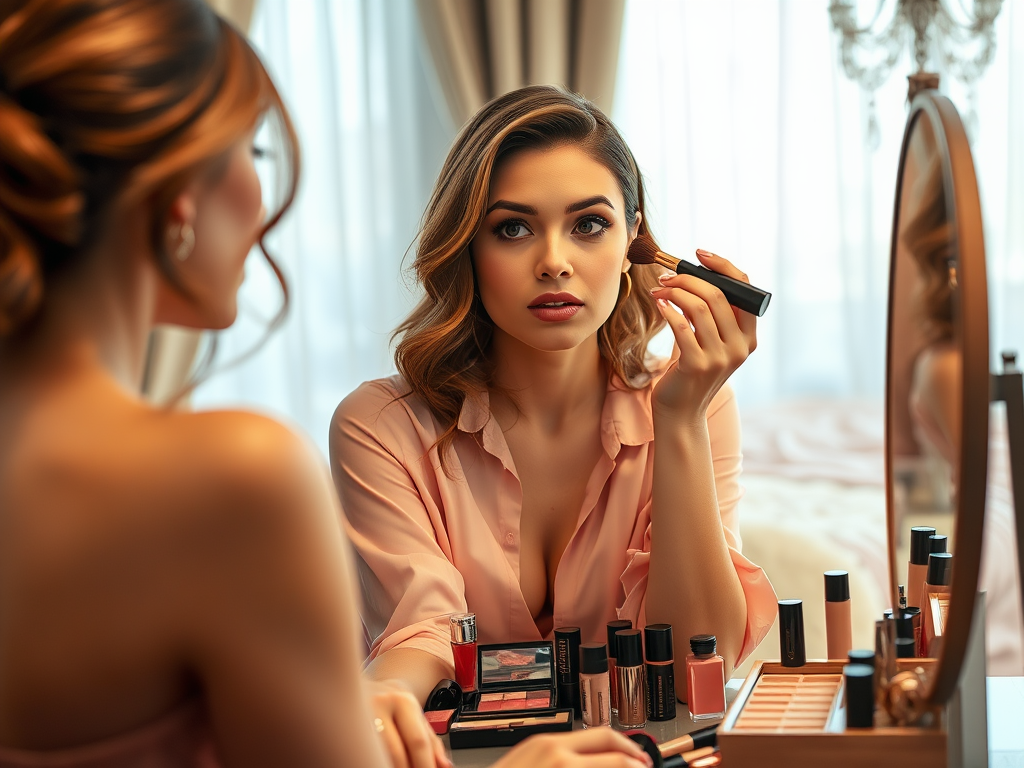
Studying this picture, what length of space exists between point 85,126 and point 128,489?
0.64ft

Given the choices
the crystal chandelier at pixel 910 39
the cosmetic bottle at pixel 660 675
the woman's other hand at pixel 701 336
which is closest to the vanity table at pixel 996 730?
the cosmetic bottle at pixel 660 675

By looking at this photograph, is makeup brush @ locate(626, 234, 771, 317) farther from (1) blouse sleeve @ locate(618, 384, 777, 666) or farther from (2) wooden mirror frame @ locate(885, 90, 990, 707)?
(2) wooden mirror frame @ locate(885, 90, 990, 707)

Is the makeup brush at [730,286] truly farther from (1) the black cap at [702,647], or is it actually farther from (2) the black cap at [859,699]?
(2) the black cap at [859,699]

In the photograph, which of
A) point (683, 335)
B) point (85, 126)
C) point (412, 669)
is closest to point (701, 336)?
point (683, 335)

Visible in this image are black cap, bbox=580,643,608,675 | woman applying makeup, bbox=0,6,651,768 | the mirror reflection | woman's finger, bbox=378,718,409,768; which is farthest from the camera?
black cap, bbox=580,643,608,675

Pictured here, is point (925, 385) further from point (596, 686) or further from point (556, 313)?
point (556, 313)

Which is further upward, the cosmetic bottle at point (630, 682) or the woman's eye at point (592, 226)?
the woman's eye at point (592, 226)

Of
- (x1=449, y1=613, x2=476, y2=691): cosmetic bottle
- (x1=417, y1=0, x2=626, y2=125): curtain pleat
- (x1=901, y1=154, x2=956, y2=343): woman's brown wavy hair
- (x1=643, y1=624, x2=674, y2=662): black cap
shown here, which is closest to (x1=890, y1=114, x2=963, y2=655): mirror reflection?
(x1=901, y1=154, x2=956, y2=343): woman's brown wavy hair

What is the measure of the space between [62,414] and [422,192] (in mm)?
3193

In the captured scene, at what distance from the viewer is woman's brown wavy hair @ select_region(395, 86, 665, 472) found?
139 cm

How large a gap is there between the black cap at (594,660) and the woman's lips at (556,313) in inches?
18.9

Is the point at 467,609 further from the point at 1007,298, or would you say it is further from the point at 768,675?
the point at 1007,298

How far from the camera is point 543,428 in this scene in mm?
1525

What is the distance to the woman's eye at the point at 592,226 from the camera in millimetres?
1386
